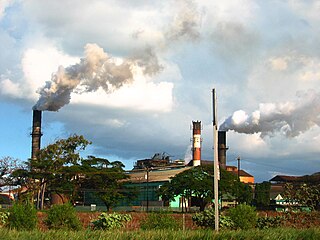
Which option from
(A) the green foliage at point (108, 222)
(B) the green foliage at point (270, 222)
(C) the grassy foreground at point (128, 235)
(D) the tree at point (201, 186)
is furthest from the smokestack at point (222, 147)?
(C) the grassy foreground at point (128, 235)

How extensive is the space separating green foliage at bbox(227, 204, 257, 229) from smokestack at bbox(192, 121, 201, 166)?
58364 mm

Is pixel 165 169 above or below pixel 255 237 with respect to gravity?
above

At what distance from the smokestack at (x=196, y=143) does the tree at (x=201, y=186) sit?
72.9 ft

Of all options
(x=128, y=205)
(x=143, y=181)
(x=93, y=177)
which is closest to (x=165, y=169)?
(x=143, y=181)

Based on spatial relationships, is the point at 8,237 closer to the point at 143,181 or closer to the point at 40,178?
the point at 40,178

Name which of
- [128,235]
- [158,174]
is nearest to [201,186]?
[158,174]

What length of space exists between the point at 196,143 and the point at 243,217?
2361 inches

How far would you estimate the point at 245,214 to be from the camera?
31594 millimetres

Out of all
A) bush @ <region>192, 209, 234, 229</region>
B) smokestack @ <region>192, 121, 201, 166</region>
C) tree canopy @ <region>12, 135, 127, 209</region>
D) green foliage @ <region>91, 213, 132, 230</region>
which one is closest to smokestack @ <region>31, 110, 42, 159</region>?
tree canopy @ <region>12, 135, 127, 209</region>

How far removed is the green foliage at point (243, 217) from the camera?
1226 inches

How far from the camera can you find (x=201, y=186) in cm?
6350

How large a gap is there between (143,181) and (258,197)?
1899 centimetres

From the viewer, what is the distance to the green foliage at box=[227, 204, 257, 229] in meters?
31.1

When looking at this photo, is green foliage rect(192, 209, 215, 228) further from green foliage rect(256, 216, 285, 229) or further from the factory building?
the factory building
